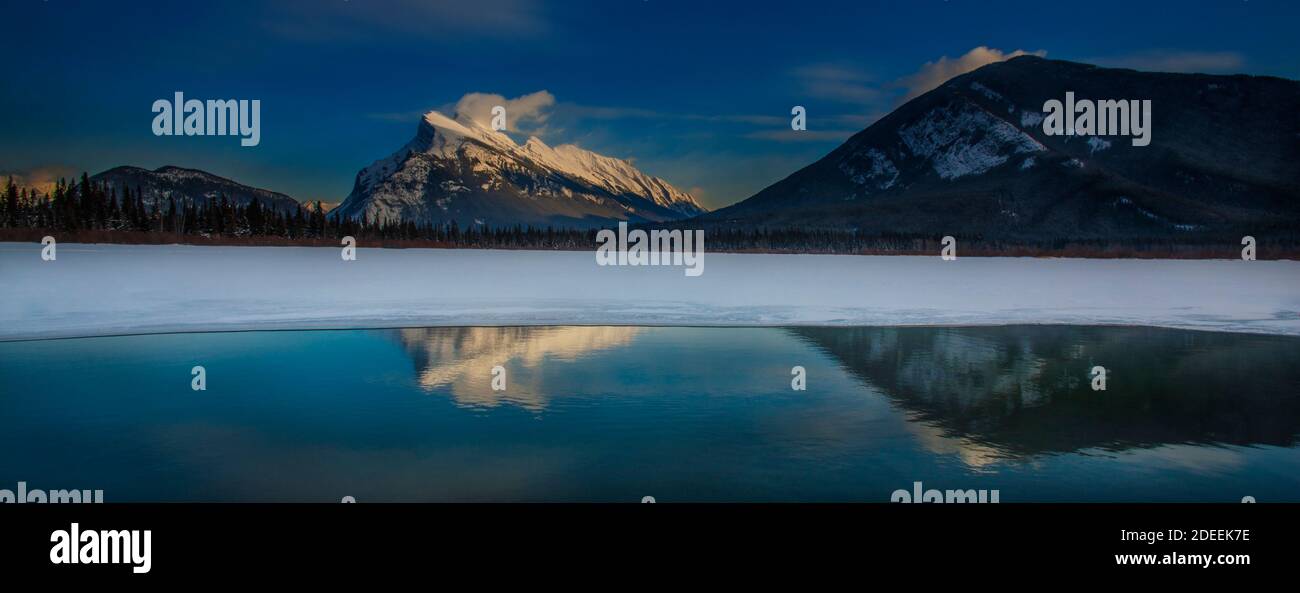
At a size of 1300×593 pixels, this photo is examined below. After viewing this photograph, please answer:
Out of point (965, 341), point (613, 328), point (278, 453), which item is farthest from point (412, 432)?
point (965, 341)

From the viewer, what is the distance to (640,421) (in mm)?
12773

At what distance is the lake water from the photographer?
959 cm

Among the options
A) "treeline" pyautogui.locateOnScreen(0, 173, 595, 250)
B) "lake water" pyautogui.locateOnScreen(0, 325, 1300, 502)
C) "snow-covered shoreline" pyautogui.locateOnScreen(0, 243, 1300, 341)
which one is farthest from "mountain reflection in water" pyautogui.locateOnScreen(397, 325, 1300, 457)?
"treeline" pyautogui.locateOnScreen(0, 173, 595, 250)

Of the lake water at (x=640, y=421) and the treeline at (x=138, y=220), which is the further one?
the treeline at (x=138, y=220)

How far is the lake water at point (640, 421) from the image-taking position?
31.4ft

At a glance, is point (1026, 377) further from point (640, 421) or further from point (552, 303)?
point (552, 303)

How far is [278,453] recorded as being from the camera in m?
10.7

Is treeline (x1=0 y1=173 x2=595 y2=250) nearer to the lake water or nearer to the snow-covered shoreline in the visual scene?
the snow-covered shoreline

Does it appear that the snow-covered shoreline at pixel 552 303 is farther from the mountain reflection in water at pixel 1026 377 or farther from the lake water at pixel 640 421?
the lake water at pixel 640 421

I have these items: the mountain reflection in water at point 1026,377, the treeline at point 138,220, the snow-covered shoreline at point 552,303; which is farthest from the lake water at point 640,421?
the treeline at point 138,220

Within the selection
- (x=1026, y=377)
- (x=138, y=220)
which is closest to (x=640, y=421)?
(x=1026, y=377)
